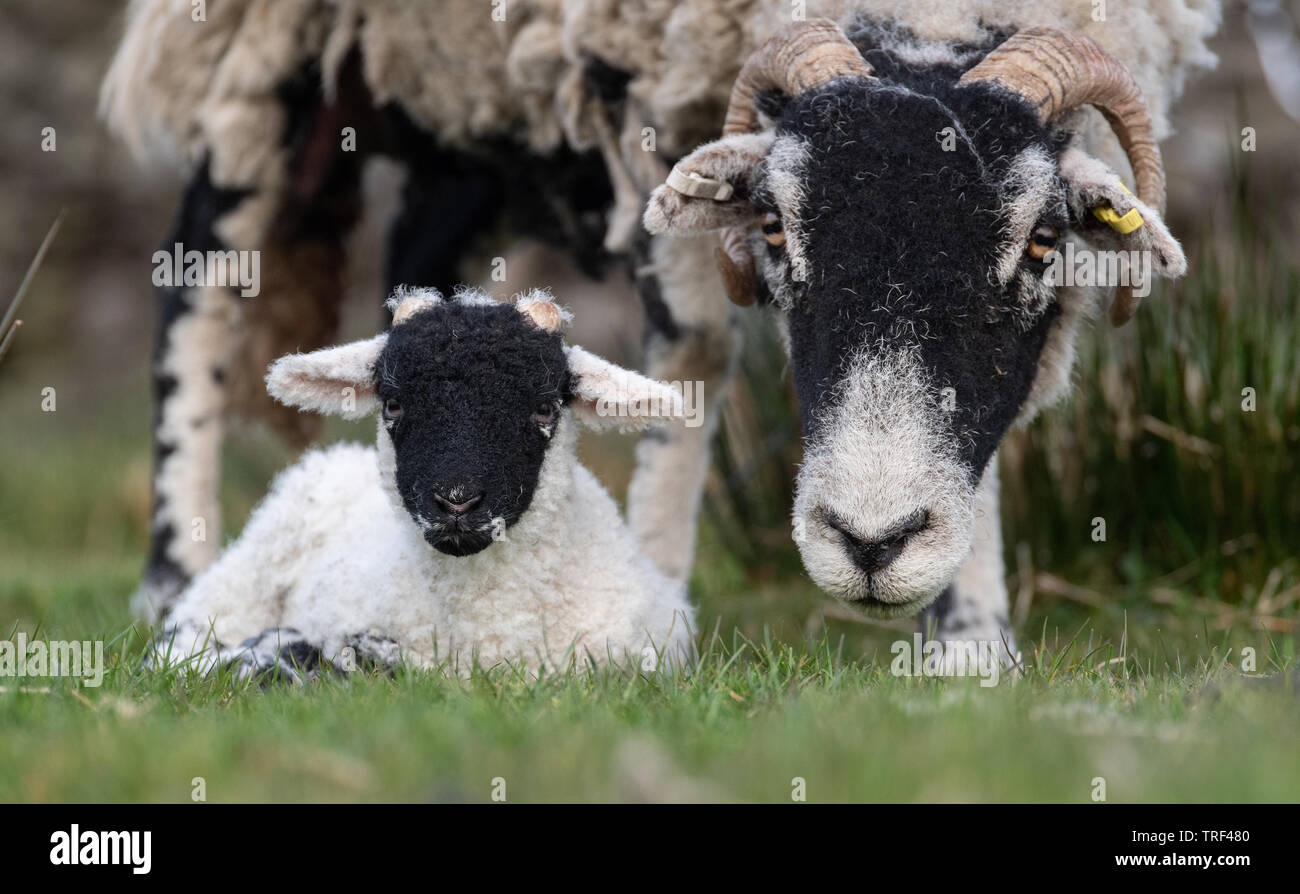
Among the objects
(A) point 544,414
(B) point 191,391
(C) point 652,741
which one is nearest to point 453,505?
(A) point 544,414

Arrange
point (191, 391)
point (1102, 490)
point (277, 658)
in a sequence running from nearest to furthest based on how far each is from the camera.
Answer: point (277, 658) → point (1102, 490) → point (191, 391)

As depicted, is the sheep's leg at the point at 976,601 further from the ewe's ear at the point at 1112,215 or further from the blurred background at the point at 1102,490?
the ewe's ear at the point at 1112,215

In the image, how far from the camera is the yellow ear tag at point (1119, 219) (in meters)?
3.44

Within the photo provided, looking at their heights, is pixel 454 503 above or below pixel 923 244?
below

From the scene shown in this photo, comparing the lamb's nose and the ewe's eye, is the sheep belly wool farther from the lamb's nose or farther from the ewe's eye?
the lamb's nose

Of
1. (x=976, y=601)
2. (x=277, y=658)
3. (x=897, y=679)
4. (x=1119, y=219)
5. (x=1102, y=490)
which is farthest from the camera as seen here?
(x=1102, y=490)

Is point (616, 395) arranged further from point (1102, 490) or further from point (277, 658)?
point (1102, 490)

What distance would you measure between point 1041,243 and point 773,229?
68cm

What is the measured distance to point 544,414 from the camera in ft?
10.7

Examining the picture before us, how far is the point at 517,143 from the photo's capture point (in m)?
5.57

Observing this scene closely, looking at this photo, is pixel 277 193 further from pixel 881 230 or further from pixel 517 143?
pixel 881 230

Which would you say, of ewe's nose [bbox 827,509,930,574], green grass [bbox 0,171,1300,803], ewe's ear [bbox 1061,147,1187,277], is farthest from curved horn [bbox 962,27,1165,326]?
green grass [bbox 0,171,1300,803]

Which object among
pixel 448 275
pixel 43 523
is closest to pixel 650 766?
pixel 448 275

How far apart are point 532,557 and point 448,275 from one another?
3608 mm
